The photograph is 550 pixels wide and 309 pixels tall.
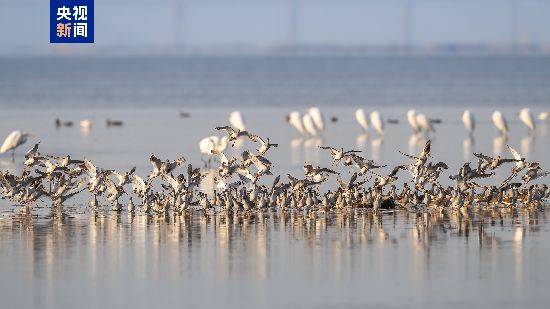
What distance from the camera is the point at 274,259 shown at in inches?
472

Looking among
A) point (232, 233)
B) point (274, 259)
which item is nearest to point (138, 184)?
point (232, 233)

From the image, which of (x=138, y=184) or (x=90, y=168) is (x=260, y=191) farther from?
(x=90, y=168)

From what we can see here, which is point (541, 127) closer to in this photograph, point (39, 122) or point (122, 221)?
point (39, 122)

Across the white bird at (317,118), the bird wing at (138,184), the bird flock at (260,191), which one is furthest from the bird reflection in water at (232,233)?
the white bird at (317,118)

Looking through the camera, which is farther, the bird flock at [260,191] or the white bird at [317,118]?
the white bird at [317,118]

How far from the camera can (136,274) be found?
11328 mm

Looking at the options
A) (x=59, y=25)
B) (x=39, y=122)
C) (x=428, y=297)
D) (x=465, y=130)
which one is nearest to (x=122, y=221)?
(x=428, y=297)

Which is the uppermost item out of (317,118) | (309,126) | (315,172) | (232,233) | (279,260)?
(317,118)

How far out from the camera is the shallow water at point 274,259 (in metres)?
10.4

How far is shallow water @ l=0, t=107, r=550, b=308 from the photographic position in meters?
10.4

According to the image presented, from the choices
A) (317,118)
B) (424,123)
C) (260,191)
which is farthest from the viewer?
(317,118)

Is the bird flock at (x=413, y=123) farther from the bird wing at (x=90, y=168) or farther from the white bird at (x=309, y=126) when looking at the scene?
the bird wing at (x=90, y=168)

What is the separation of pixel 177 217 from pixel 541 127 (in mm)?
21648

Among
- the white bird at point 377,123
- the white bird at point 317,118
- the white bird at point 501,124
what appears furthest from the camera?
the white bird at point 317,118
